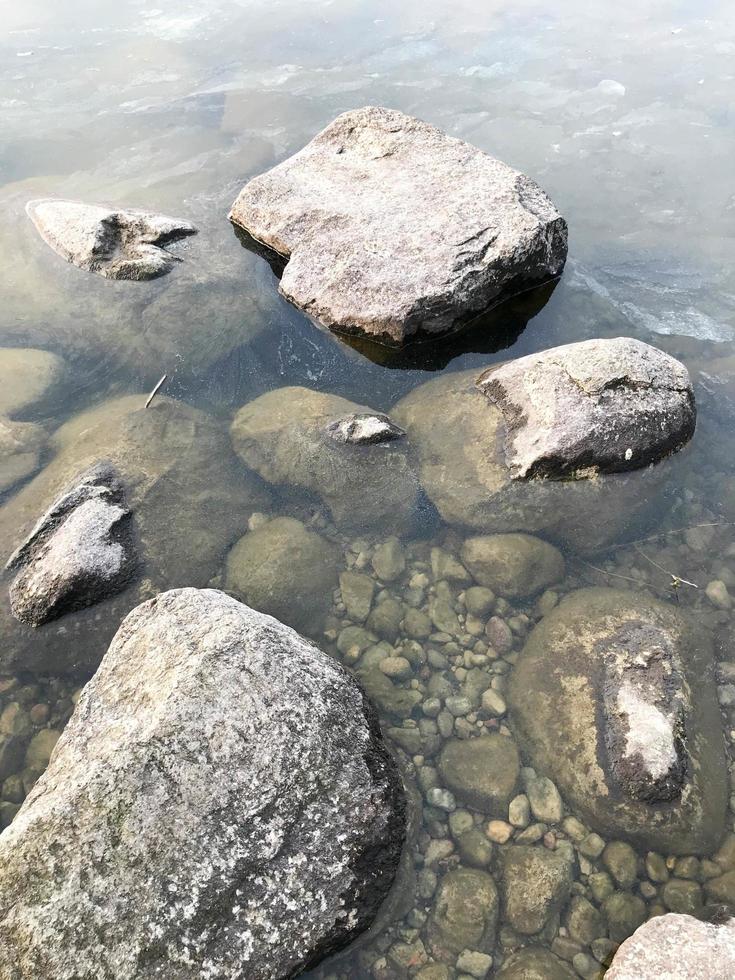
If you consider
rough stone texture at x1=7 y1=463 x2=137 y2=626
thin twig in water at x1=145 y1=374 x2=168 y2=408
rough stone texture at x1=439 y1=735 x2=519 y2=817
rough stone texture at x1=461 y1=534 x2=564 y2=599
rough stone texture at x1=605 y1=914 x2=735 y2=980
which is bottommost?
rough stone texture at x1=439 y1=735 x2=519 y2=817

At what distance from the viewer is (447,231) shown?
16.3 feet

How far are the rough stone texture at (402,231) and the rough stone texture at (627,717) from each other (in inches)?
98.2

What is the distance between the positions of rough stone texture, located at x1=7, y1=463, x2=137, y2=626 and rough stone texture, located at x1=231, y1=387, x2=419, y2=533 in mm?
1012

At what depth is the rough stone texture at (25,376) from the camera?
4816 millimetres

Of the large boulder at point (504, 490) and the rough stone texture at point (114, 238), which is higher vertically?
the rough stone texture at point (114, 238)

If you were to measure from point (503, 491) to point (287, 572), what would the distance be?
1473 mm

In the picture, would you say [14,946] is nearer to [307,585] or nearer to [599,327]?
[307,585]

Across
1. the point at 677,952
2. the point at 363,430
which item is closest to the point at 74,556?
the point at 363,430

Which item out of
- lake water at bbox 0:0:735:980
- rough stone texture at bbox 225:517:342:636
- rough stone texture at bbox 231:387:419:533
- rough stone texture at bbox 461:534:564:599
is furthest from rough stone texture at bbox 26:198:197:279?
rough stone texture at bbox 461:534:564:599

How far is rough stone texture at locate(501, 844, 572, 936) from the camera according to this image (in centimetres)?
287

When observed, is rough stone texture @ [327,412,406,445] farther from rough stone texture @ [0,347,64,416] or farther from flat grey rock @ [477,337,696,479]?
rough stone texture @ [0,347,64,416]

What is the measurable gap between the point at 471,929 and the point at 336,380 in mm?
3538

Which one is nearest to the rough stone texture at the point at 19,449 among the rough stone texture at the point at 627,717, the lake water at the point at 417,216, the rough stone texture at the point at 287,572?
the lake water at the point at 417,216

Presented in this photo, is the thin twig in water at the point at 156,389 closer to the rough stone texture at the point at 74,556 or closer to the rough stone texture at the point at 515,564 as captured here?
the rough stone texture at the point at 74,556
